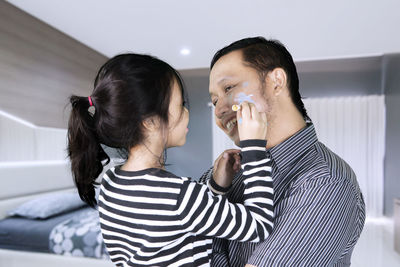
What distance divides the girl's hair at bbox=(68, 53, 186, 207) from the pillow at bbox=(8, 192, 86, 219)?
1.99 meters

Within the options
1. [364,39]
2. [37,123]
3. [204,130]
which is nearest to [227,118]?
[37,123]

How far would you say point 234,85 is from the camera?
83 centimetres

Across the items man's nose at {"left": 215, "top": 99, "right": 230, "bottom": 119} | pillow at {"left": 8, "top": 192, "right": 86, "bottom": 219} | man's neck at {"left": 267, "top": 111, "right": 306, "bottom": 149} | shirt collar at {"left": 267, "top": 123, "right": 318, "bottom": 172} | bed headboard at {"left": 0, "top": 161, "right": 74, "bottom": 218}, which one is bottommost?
pillow at {"left": 8, "top": 192, "right": 86, "bottom": 219}

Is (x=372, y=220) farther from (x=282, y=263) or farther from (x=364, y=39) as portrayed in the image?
(x=282, y=263)

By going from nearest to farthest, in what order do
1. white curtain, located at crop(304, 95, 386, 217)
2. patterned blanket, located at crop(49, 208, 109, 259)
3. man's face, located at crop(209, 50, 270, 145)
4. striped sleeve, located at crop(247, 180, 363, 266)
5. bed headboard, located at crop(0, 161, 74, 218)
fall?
striped sleeve, located at crop(247, 180, 363, 266)
man's face, located at crop(209, 50, 270, 145)
patterned blanket, located at crop(49, 208, 109, 259)
bed headboard, located at crop(0, 161, 74, 218)
white curtain, located at crop(304, 95, 386, 217)

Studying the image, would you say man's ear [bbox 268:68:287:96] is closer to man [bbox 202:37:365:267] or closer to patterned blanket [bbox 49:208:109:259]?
man [bbox 202:37:365:267]

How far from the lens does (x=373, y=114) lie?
5.64m

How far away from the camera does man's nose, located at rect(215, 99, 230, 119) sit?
34.5 inches

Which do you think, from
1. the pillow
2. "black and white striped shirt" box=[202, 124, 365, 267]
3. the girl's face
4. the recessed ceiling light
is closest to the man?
"black and white striped shirt" box=[202, 124, 365, 267]

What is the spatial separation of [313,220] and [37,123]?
3.57 meters

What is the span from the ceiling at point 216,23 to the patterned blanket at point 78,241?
7.61 ft

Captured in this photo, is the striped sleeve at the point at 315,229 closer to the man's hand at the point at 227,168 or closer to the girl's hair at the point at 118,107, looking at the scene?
the man's hand at the point at 227,168

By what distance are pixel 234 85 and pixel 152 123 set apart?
262mm

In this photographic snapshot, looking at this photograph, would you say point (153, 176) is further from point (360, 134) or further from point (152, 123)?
point (360, 134)
